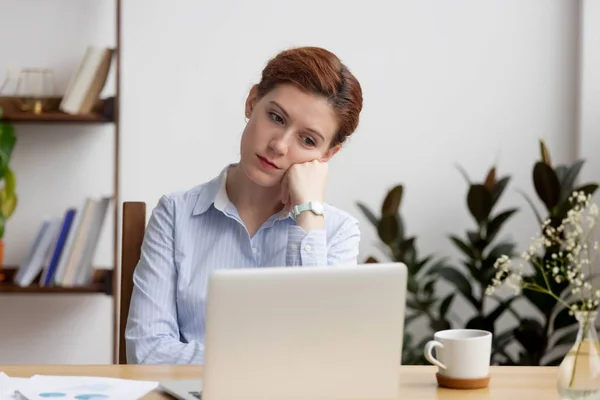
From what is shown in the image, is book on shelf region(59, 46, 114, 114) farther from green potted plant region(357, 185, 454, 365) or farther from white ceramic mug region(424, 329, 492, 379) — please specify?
white ceramic mug region(424, 329, 492, 379)

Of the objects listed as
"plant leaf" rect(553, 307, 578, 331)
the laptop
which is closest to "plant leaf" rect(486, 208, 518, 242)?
"plant leaf" rect(553, 307, 578, 331)

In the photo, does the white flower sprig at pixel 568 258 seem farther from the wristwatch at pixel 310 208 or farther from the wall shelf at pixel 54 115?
the wall shelf at pixel 54 115

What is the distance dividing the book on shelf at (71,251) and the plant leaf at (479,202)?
1184 millimetres

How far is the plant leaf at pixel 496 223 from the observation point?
3.06 m

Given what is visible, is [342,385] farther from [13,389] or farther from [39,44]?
[39,44]

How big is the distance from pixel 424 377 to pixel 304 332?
1.44ft

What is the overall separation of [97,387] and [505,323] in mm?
2238

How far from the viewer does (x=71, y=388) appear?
134 centimetres

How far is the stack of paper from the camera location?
1.29 m

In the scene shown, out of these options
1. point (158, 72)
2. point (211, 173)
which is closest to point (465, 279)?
point (211, 173)

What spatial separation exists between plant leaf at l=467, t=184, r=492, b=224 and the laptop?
1.93 m

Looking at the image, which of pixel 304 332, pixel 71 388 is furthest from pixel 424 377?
pixel 71 388

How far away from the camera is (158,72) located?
3242 mm

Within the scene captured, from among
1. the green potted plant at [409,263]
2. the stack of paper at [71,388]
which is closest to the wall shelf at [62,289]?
the green potted plant at [409,263]
